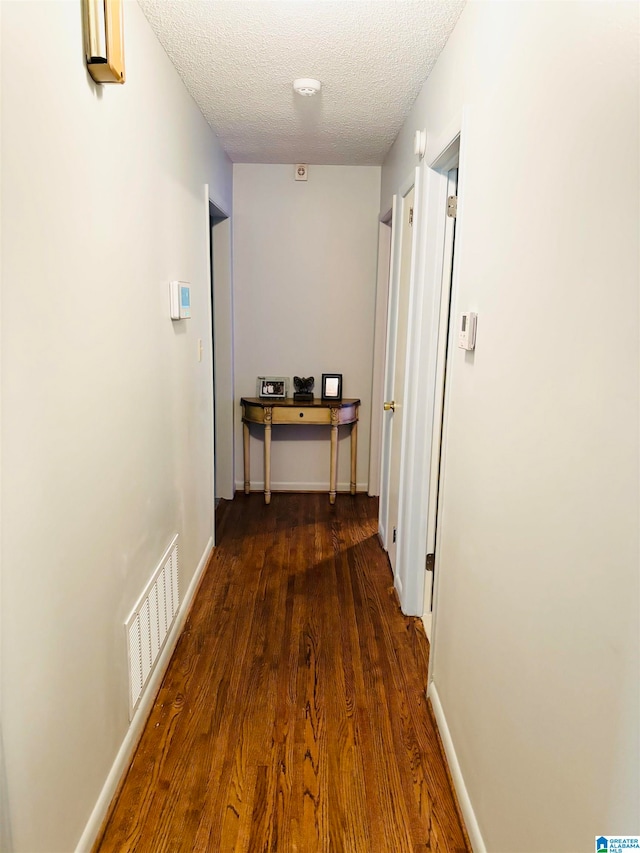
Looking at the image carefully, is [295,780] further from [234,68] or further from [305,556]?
[234,68]

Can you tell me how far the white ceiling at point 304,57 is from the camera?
194cm

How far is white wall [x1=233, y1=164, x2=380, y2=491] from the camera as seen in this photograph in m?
4.30

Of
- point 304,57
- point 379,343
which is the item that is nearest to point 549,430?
point 304,57

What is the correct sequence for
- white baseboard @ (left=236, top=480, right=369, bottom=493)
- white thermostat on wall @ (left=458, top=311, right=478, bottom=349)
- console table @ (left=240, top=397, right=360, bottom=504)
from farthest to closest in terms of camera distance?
white baseboard @ (left=236, top=480, right=369, bottom=493), console table @ (left=240, top=397, right=360, bottom=504), white thermostat on wall @ (left=458, top=311, right=478, bottom=349)

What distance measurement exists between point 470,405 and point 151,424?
3.78 feet

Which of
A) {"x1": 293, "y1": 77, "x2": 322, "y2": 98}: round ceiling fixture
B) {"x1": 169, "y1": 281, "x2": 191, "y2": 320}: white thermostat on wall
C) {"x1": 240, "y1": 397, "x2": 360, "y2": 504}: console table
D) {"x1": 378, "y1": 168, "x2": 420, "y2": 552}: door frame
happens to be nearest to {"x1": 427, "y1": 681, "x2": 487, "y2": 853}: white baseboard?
{"x1": 378, "y1": 168, "x2": 420, "y2": 552}: door frame

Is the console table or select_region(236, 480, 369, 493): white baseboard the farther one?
select_region(236, 480, 369, 493): white baseboard

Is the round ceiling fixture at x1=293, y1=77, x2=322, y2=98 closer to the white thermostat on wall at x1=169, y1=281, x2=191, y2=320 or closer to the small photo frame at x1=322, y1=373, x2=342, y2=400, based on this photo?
the white thermostat on wall at x1=169, y1=281, x2=191, y2=320

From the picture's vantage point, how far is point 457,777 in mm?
1840

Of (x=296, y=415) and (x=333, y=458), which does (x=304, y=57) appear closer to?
(x=296, y=415)

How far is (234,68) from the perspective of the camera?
2436mm

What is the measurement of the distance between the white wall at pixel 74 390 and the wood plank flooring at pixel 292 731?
10.5 inches

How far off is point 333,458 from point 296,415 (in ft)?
1.38

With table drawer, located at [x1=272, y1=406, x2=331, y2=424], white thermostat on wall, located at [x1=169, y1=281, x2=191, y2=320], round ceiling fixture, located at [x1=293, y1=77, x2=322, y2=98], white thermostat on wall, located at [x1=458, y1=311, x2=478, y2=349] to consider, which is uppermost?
round ceiling fixture, located at [x1=293, y1=77, x2=322, y2=98]
